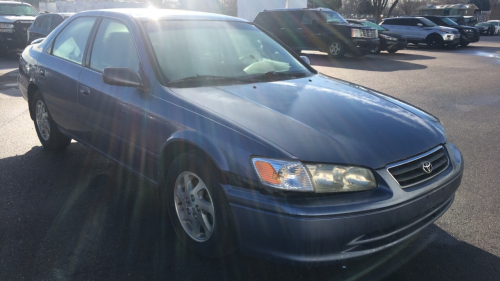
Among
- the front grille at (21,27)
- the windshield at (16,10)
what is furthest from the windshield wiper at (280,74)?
the windshield at (16,10)

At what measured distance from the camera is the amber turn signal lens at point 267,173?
2312 millimetres

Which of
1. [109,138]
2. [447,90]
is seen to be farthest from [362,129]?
[447,90]

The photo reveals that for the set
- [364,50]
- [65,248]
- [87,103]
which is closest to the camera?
[65,248]

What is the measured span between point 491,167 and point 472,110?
3.14m

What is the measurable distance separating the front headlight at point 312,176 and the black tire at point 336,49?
45.6 feet

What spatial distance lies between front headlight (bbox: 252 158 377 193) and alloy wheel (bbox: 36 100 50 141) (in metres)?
3.36

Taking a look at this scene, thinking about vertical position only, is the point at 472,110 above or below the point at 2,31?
below

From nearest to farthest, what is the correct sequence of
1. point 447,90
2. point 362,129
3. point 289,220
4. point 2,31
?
point 289,220
point 362,129
point 447,90
point 2,31

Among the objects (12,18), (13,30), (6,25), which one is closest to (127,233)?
(13,30)

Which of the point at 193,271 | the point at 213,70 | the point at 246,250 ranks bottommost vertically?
the point at 193,271

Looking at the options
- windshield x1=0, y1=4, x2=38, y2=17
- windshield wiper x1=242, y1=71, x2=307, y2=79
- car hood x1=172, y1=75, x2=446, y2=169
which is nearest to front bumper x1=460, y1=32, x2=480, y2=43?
windshield x1=0, y1=4, x2=38, y2=17

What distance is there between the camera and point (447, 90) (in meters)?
9.28

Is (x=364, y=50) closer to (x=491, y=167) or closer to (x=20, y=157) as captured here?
(x=491, y=167)

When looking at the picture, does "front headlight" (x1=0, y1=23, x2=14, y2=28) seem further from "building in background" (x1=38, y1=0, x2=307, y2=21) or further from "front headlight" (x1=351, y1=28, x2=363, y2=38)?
"front headlight" (x1=351, y1=28, x2=363, y2=38)
